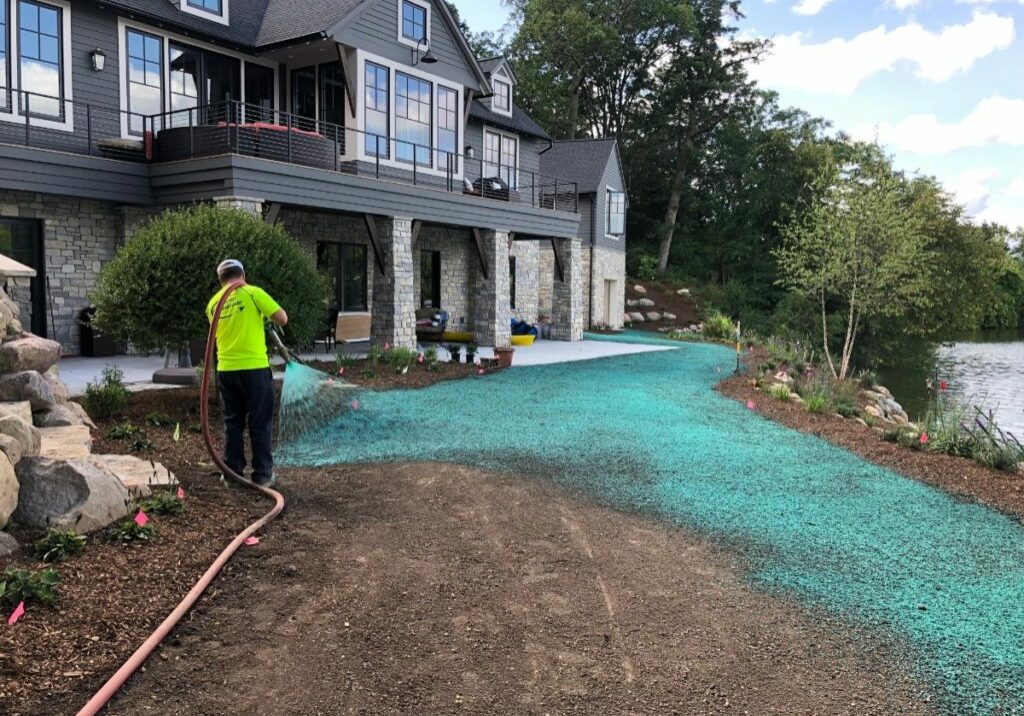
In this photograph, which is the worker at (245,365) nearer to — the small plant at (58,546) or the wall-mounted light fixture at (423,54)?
the small plant at (58,546)

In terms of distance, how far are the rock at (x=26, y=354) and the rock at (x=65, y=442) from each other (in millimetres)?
805

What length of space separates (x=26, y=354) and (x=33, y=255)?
7.98 m

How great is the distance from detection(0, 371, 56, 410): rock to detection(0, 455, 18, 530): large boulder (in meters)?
2.41

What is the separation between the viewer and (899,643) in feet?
13.1

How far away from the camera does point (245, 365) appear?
6.31 metres

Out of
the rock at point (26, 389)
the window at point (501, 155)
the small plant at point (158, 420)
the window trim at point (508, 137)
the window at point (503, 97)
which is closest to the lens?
the rock at point (26, 389)

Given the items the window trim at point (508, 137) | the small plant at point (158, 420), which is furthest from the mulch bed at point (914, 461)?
the window trim at point (508, 137)

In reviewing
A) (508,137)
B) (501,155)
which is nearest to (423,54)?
(501,155)

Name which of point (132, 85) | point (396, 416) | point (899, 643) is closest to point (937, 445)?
point (899, 643)

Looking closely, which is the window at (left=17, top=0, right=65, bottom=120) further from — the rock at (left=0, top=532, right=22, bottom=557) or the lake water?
the lake water

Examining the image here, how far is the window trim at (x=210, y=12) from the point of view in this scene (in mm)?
15359

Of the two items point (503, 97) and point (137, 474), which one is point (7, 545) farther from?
point (503, 97)

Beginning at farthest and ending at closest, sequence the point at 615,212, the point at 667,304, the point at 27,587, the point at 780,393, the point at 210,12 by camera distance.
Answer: the point at 667,304 → the point at 615,212 → the point at 210,12 → the point at 780,393 → the point at 27,587

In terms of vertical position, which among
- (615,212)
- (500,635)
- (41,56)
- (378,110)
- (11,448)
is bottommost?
(500,635)
